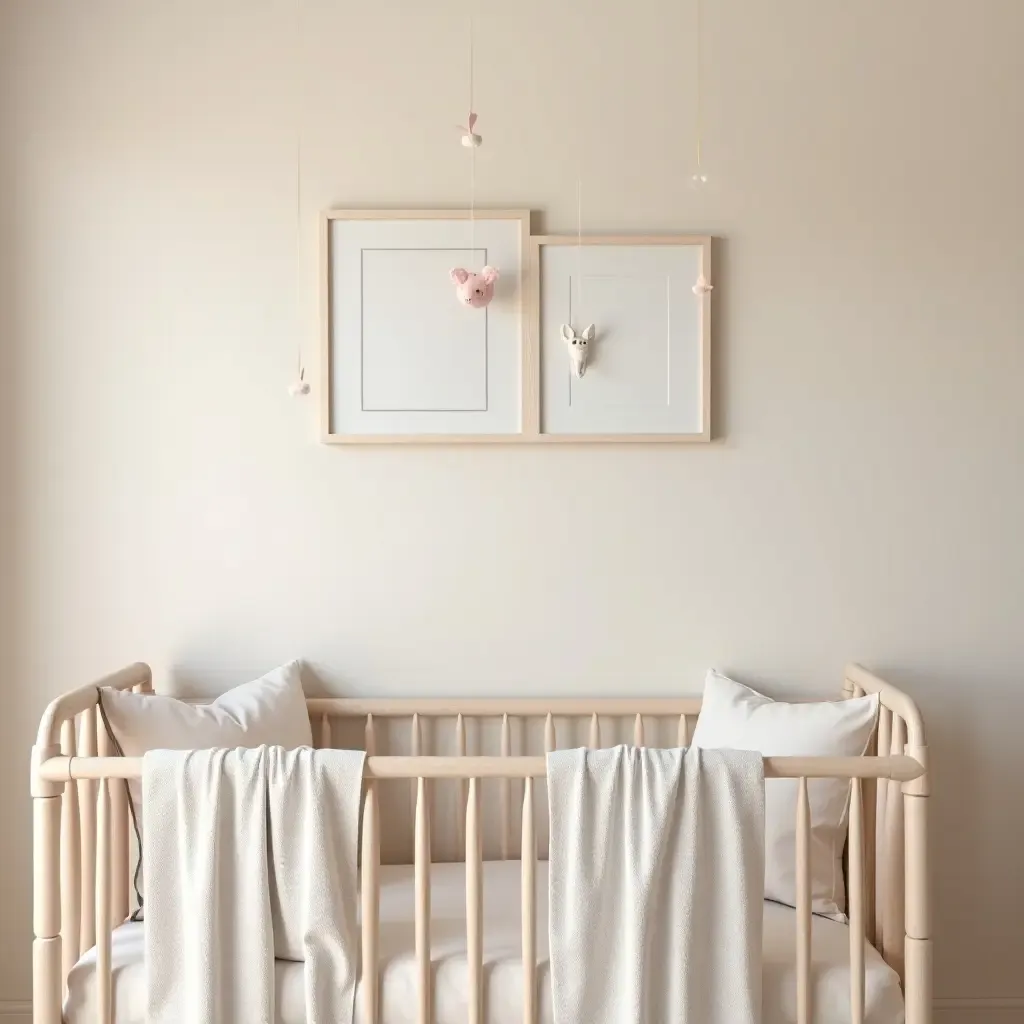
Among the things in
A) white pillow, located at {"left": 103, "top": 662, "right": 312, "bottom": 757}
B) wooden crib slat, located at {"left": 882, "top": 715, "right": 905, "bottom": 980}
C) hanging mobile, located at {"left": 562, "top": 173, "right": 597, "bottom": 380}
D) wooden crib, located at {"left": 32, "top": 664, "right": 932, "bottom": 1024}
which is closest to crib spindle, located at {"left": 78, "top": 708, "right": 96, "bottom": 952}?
wooden crib, located at {"left": 32, "top": 664, "right": 932, "bottom": 1024}

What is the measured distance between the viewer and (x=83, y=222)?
2180 mm

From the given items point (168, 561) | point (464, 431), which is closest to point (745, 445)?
point (464, 431)

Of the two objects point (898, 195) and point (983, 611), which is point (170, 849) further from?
point (898, 195)

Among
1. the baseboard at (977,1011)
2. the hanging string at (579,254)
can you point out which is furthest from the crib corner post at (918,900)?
the hanging string at (579,254)

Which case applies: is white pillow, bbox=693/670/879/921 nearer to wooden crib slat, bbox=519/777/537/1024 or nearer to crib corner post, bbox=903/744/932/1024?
crib corner post, bbox=903/744/932/1024

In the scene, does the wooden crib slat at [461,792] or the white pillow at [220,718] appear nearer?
the white pillow at [220,718]

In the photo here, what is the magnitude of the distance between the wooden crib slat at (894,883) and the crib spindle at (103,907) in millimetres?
1252

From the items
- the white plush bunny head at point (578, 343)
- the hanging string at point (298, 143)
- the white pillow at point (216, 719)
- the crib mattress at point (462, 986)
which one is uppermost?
the hanging string at point (298, 143)

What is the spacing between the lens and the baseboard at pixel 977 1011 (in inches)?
87.4

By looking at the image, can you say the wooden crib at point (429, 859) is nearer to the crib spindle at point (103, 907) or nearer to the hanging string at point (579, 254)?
the crib spindle at point (103, 907)

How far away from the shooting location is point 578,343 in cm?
214

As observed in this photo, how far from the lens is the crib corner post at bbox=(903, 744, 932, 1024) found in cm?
160

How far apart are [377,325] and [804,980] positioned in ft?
4.74

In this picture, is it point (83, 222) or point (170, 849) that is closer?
point (170, 849)
